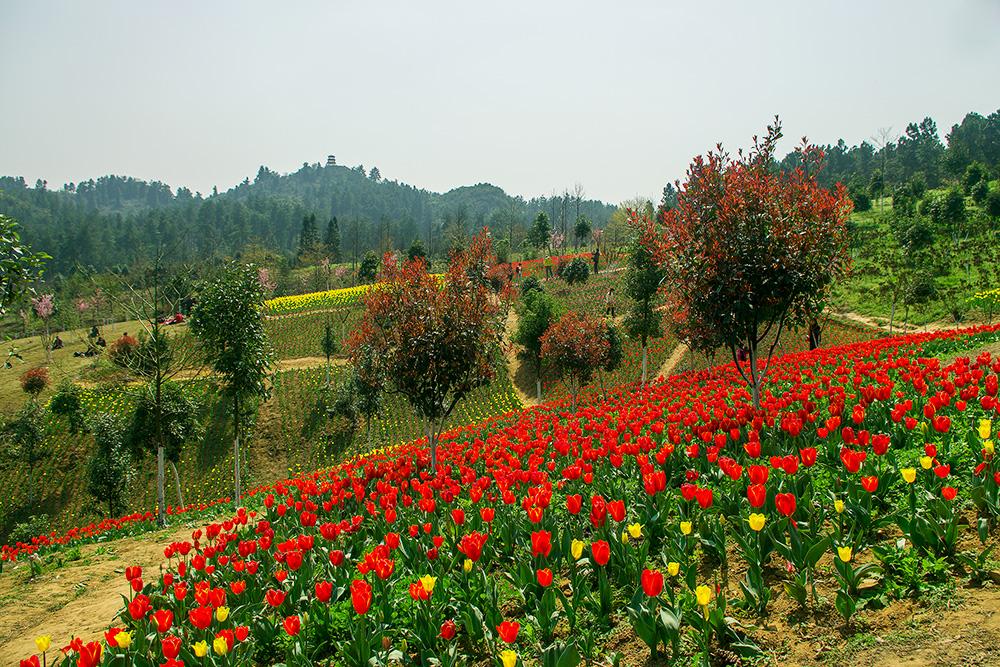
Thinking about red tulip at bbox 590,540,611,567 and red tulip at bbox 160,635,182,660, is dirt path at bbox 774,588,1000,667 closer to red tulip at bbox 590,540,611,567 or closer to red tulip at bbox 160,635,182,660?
red tulip at bbox 590,540,611,567

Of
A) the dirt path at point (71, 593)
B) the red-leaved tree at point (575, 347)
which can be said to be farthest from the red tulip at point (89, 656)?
the red-leaved tree at point (575, 347)

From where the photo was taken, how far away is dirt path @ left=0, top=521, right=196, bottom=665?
7.05 metres

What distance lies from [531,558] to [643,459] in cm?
164

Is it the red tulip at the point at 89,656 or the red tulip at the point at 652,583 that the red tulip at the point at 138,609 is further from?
the red tulip at the point at 652,583

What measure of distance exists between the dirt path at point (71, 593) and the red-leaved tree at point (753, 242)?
874cm

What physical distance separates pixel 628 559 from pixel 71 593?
30.6 feet

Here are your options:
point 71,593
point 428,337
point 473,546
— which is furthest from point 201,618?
point 71,593

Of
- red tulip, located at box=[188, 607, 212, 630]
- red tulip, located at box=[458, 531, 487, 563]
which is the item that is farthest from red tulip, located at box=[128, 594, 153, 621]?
red tulip, located at box=[458, 531, 487, 563]

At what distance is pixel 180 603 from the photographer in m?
5.38

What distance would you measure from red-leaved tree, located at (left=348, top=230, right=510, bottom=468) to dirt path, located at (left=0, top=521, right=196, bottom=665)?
5.17m

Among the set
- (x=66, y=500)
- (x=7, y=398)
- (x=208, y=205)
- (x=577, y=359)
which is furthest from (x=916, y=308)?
(x=208, y=205)

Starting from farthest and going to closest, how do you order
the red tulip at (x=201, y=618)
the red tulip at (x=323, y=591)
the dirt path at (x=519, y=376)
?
the dirt path at (x=519, y=376) → the red tulip at (x=323, y=591) → the red tulip at (x=201, y=618)

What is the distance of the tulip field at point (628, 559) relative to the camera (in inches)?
150

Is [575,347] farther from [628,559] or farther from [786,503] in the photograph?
[786,503]
